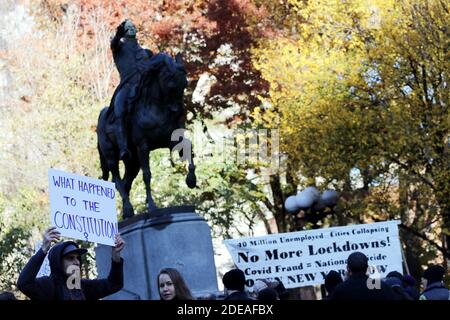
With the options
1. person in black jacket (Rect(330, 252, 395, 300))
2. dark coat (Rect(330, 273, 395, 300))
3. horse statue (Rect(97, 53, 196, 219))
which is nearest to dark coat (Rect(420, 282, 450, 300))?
person in black jacket (Rect(330, 252, 395, 300))

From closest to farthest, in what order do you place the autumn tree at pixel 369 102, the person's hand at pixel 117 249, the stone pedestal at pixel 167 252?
the person's hand at pixel 117 249
the stone pedestal at pixel 167 252
the autumn tree at pixel 369 102

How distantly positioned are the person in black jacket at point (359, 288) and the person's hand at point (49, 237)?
2.12 metres

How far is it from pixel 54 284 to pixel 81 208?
174 centimetres

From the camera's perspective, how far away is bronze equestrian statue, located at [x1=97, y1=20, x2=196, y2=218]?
2162 centimetres

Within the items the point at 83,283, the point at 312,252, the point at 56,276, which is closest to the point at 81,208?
the point at 83,283

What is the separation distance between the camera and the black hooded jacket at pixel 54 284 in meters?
10.7

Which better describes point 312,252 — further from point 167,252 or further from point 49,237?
point 49,237

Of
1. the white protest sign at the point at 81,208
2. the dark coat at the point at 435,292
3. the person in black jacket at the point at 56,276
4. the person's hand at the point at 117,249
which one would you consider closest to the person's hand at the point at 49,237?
the person in black jacket at the point at 56,276

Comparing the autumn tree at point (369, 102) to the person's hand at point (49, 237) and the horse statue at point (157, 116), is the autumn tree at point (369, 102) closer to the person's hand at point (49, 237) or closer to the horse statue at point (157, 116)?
the horse statue at point (157, 116)

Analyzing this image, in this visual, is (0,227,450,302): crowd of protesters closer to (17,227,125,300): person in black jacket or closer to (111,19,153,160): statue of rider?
(17,227,125,300): person in black jacket

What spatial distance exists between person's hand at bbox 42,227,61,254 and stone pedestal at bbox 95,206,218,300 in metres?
10.4

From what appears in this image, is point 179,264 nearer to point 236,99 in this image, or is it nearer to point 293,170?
point 293,170

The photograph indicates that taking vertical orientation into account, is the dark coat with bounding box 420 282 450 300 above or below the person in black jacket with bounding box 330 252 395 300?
above
